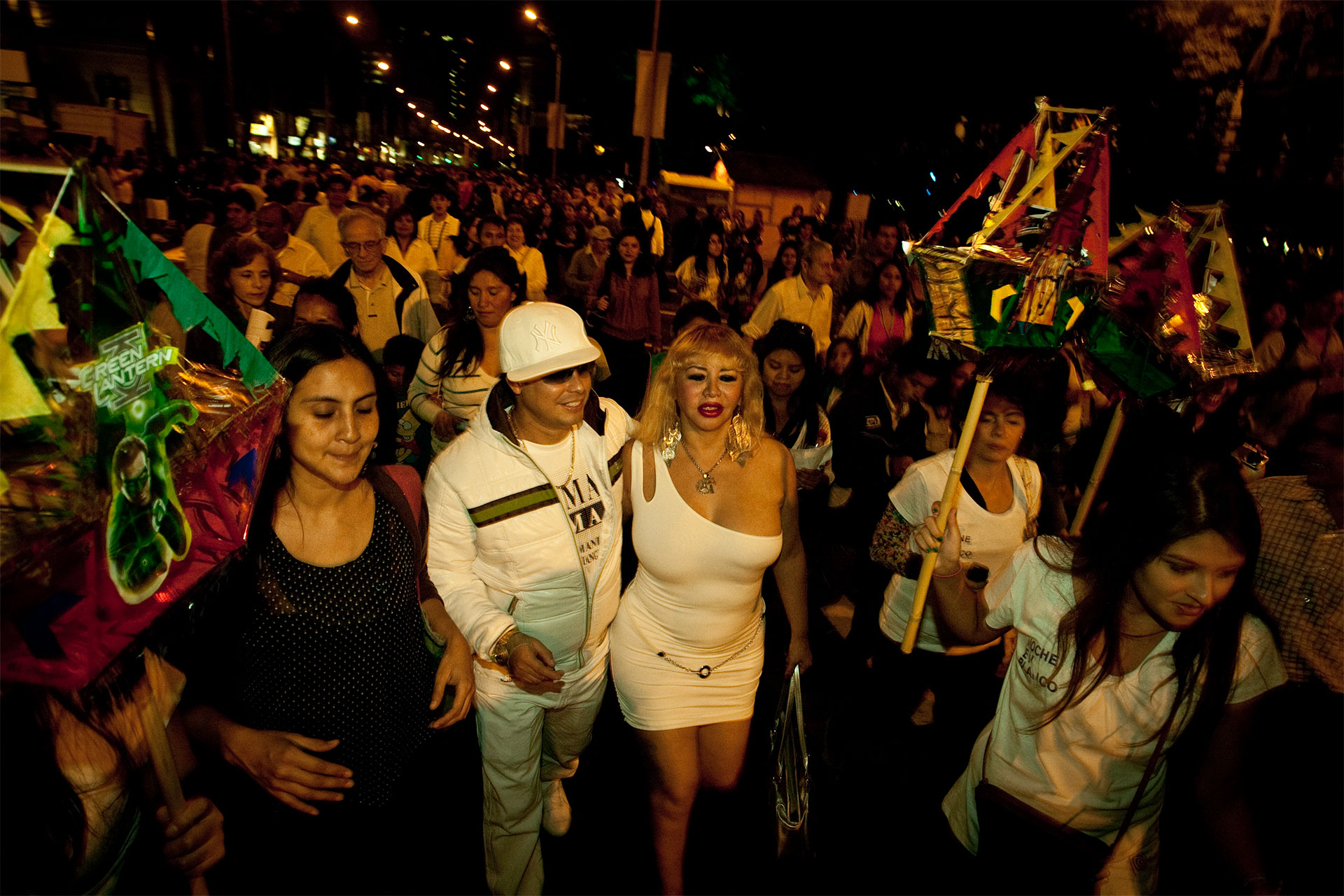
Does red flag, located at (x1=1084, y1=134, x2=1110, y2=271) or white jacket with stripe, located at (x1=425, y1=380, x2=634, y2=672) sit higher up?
red flag, located at (x1=1084, y1=134, x2=1110, y2=271)

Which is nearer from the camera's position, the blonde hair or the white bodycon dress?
the white bodycon dress

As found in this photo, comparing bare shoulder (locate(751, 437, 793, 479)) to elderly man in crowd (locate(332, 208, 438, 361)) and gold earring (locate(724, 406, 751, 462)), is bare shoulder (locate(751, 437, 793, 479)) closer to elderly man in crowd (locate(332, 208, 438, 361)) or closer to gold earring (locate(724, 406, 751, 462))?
gold earring (locate(724, 406, 751, 462))

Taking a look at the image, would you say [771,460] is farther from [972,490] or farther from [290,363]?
[290,363]

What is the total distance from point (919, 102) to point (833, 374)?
1531cm

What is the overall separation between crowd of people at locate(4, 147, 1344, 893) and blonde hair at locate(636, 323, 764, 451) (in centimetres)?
2

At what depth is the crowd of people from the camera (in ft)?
6.12

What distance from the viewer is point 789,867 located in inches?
116

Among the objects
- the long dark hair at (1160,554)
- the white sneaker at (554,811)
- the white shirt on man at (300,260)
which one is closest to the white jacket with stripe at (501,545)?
the white sneaker at (554,811)

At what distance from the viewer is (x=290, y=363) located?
1.97 m

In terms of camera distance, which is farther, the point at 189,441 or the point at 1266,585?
the point at 1266,585

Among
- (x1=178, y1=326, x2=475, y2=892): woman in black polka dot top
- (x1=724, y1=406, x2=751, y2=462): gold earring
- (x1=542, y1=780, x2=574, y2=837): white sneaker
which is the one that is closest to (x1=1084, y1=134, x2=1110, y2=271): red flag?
(x1=724, y1=406, x2=751, y2=462): gold earring

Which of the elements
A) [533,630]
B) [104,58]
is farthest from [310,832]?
[104,58]

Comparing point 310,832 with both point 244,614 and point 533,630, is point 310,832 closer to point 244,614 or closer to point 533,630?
point 244,614

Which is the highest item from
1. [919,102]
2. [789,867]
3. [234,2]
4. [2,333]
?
[234,2]
